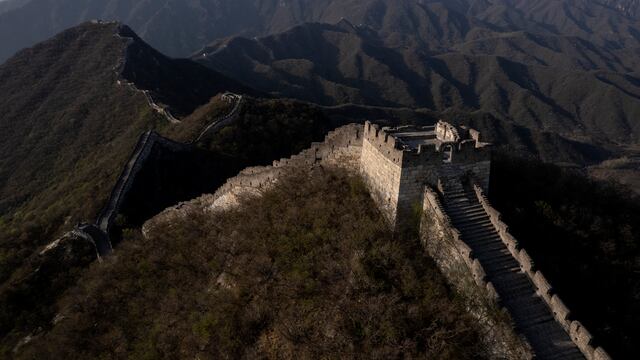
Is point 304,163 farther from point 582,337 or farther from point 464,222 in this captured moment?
point 582,337

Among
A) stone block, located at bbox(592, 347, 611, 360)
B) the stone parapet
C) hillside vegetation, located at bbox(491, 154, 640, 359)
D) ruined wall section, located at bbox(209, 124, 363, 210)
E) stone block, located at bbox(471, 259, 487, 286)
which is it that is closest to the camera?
stone block, located at bbox(592, 347, 611, 360)

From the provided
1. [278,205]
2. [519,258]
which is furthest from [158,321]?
[519,258]

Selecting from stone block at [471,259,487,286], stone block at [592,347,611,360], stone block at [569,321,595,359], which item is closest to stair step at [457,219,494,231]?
stone block at [471,259,487,286]

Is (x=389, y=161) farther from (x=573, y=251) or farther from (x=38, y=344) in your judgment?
(x=38, y=344)

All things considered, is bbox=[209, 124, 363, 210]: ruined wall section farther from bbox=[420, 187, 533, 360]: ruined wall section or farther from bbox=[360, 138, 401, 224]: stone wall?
bbox=[420, 187, 533, 360]: ruined wall section

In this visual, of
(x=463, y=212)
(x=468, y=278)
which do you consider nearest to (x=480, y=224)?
(x=463, y=212)

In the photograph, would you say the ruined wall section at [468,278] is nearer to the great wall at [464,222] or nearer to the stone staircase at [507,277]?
the great wall at [464,222]
